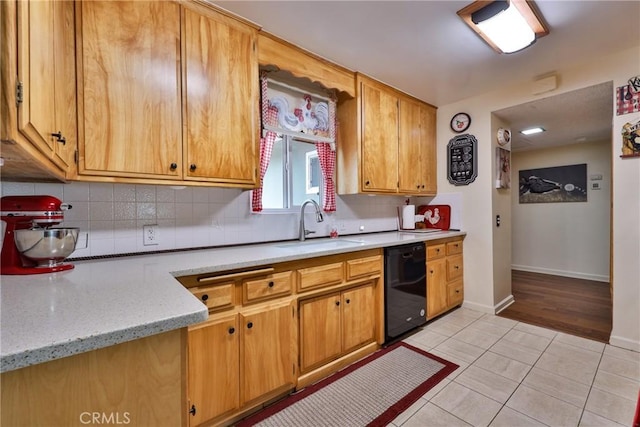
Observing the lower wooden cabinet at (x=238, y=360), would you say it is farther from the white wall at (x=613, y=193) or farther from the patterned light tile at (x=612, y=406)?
the white wall at (x=613, y=193)

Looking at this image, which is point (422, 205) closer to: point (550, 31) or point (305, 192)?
point (305, 192)

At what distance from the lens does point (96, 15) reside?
1.34 m

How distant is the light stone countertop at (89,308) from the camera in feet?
1.86

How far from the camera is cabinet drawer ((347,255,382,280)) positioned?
6.61 ft

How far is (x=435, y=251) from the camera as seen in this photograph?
277cm

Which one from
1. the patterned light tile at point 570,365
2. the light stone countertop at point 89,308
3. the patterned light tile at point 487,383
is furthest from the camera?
the patterned light tile at point 570,365

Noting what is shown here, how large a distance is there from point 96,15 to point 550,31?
8.96 ft

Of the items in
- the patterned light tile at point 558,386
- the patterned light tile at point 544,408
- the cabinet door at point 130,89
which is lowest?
the patterned light tile at point 544,408

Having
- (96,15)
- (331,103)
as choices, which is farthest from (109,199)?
(331,103)

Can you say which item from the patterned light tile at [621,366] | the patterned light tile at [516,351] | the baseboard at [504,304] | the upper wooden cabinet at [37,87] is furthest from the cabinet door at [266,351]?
the baseboard at [504,304]

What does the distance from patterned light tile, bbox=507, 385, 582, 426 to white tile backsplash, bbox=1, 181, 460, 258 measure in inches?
70.4

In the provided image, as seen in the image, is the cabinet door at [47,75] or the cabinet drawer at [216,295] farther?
→ the cabinet drawer at [216,295]

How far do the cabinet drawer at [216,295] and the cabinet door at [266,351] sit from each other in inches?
5.3

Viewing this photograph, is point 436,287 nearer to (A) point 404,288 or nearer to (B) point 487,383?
(A) point 404,288
